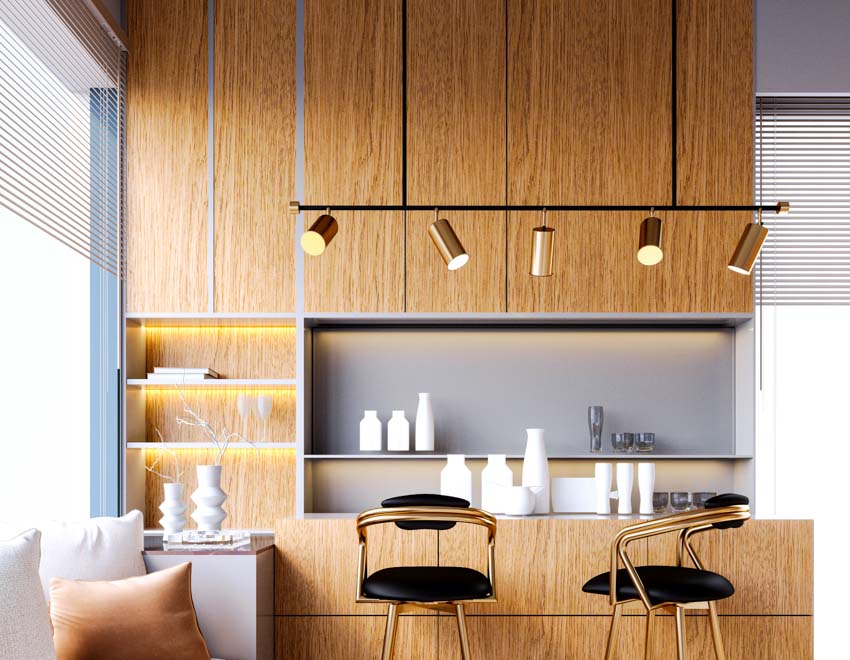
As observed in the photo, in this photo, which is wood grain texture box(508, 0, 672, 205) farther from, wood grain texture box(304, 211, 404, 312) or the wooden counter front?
the wooden counter front

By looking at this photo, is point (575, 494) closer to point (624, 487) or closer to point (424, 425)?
point (624, 487)

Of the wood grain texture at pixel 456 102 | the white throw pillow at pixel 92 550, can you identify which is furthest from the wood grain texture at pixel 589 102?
the white throw pillow at pixel 92 550

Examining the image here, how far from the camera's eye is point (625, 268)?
463 cm

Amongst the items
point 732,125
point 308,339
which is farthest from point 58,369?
point 732,125

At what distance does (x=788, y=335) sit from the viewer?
16.2 ft

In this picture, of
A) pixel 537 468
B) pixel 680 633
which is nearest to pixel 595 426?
pixel 537 468

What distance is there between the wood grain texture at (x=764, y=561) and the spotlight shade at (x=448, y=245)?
1376 mm

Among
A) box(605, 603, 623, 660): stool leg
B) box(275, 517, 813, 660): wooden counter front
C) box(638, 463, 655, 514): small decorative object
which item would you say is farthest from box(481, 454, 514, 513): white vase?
box(605, 603, 623, 660): stool leg

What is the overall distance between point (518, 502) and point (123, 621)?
5.40ft

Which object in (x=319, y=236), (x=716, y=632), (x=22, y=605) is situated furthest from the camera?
(x=319, y=236)

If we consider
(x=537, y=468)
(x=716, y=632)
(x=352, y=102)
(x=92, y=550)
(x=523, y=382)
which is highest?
(x=352, y=102)

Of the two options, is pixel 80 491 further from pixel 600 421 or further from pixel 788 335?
pixel 788 335

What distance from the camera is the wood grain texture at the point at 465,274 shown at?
15.2 feet

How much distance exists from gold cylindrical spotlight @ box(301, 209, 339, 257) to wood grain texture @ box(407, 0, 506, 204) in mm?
1036
